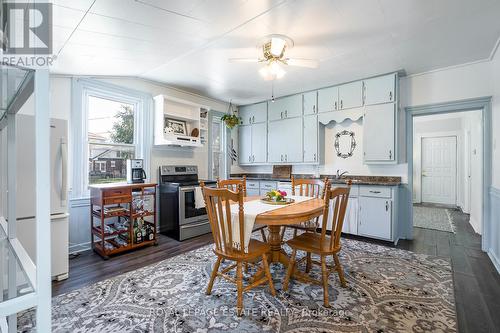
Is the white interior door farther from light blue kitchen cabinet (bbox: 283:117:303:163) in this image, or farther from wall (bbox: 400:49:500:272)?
light blue kitchen cabinet (bbox: 283:117:303:163)

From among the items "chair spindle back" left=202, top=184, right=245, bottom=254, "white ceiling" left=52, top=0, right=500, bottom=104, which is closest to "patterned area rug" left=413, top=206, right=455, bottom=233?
"white ceiling" left=52, top=0, right=500, bottom=104

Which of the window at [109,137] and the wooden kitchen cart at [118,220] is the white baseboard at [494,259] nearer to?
the wooden kitchen cart at [118,220]

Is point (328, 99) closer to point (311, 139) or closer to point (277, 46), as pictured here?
point (311, 139)

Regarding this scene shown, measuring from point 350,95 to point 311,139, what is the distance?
3.33ft

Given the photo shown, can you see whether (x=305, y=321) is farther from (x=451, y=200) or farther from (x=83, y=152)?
(x=451, y=200)

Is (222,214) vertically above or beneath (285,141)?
beneath

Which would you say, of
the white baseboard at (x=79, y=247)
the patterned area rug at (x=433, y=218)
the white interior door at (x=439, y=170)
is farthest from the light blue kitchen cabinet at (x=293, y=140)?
the white interior door at (x=439, y=170)

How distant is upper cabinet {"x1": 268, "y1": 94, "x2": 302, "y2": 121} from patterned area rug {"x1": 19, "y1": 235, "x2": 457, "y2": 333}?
3102 millimetres

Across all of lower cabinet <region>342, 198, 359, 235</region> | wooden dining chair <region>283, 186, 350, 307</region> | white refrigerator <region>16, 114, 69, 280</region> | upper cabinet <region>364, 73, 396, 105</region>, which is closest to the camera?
wooden dining chair <region>283, 186, 350, 307</region>

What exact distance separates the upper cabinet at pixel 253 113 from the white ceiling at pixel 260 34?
5.52ft

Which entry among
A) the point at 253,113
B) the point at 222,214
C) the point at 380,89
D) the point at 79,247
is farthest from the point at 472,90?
the point at 79,247

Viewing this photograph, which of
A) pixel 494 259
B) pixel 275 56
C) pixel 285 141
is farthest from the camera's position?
pixel 285 141

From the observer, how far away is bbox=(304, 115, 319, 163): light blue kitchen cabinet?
457cm

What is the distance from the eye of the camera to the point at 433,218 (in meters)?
5.19
